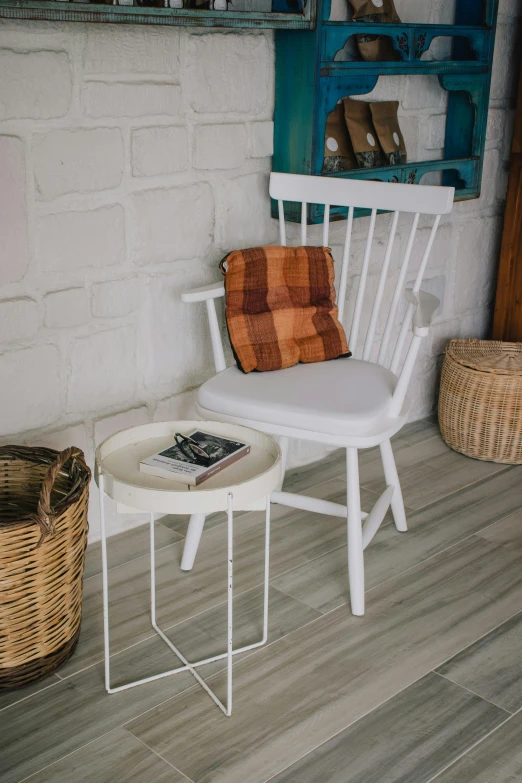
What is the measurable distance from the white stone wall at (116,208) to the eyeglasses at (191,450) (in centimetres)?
58

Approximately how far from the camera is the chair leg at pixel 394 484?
2.49 m

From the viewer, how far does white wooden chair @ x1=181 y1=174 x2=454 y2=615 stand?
6.86 ft

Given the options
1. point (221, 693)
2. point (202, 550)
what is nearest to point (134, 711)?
point (221, 693)

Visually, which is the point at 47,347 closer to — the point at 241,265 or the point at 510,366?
the point at 241,265

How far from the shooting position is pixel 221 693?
1.90 m

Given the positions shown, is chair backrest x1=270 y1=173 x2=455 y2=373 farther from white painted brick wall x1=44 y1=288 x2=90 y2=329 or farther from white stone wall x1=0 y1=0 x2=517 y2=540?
white painted brick wall x1=44 y1=288 x2=90 y2=329

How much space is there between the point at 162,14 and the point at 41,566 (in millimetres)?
1290

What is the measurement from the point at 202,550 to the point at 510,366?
1.28 metres

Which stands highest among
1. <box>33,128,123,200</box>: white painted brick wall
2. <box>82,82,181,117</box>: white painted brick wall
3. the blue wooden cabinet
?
the blue wooden cabinet

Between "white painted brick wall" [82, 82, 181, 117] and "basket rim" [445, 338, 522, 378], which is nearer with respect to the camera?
"white painted brick wall" [82, 82, 181, 117]

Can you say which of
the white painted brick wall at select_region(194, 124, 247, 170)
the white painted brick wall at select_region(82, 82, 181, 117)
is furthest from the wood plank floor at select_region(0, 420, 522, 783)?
the white painted brick wall at select_region(82, 82, 181, 117)

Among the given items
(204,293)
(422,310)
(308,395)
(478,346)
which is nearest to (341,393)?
(308,395)

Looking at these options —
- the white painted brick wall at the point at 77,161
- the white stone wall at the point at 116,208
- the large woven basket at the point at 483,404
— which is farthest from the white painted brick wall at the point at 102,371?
the large woven basket at the point at 483,404

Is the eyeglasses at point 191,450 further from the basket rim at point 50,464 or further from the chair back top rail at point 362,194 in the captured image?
the chair back top rail at point 362,194
